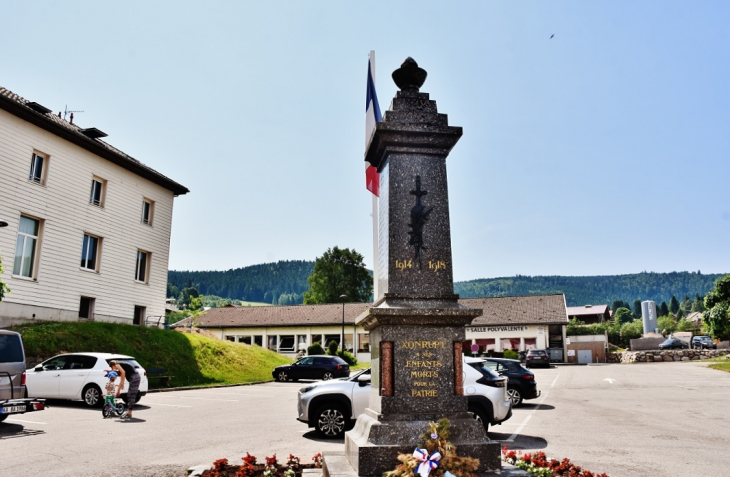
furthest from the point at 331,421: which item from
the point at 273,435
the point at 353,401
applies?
the point at 273,435

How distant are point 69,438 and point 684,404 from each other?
679 inches

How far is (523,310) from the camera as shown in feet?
196

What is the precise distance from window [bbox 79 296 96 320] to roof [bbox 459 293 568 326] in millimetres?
36845

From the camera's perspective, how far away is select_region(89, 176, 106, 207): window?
27.5m

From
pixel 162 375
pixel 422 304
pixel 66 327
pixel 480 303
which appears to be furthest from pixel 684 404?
pixel 480 303

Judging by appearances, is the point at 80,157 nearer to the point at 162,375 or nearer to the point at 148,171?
the point at 148,171

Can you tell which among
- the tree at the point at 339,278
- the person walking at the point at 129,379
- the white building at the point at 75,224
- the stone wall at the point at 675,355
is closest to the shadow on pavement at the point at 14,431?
the person walking at the point at 129,379

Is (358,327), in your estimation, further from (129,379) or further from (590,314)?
(590,314)

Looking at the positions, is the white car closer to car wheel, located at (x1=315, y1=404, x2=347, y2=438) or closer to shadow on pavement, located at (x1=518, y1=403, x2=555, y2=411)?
car wheel, located at (x1=315, y1=404, x2=347, y2=438)

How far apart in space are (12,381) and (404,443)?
10053 mm

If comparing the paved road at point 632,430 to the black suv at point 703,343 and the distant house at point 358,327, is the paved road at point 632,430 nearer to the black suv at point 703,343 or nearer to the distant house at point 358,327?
the distant house at point 358,327

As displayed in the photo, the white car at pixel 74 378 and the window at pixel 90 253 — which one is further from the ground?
the window at pixel 90 253

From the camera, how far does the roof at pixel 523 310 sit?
186 feet

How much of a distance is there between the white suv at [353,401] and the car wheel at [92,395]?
799 centimetres
